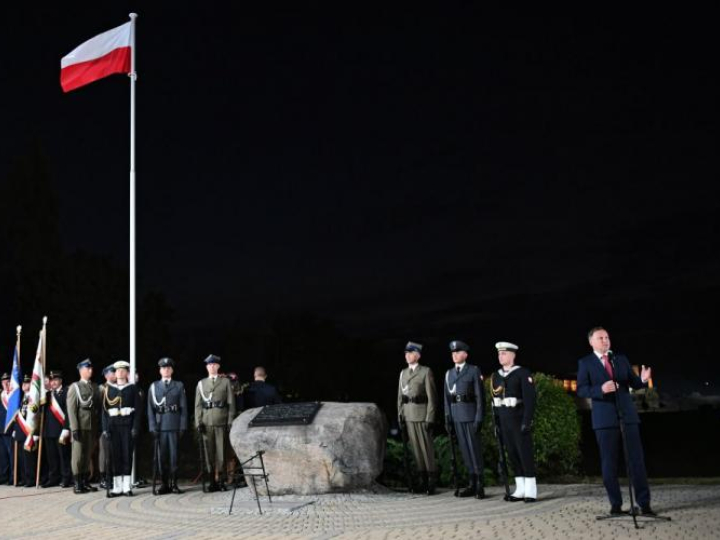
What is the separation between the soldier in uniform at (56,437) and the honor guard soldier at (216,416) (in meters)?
3.03

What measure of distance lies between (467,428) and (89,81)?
992cm

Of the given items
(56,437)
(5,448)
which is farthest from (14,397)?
(56,437)

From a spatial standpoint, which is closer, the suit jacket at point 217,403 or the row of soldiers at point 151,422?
the row of soldiers at point 151,422

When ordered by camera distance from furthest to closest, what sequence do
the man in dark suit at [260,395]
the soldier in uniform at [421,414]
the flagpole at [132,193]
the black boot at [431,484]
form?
the man in dark suit at [260,395] → the flagpole at [132,193] → the soldier in uniform at [421,414] → the black boot at [431,484]

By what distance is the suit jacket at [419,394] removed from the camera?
11359 millimetres

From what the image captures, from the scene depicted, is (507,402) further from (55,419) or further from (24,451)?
(24,451)

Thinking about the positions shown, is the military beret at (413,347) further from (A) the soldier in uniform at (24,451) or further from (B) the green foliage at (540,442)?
(A) the soldier in uniform at (24,451)

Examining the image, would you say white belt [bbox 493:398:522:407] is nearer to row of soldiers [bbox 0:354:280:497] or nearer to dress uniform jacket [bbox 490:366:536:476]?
dress uniform jacket [bbox 490:366:536:476]

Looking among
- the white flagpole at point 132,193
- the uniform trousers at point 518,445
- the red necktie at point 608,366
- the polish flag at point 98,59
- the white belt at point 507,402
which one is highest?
the polish flag at point 98,59

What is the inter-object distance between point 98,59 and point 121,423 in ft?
23.5

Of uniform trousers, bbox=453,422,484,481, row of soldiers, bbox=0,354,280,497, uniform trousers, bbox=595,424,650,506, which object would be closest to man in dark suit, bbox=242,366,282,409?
row of soldiers, bbox=0,354,280,497

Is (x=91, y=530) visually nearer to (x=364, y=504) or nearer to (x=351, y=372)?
(x=364, y=504)

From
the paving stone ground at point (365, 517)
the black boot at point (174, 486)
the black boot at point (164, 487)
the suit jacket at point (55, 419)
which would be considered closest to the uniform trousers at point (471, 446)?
the paving stone ground at point (365, 517)

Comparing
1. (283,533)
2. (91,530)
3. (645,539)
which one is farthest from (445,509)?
(91,530)
